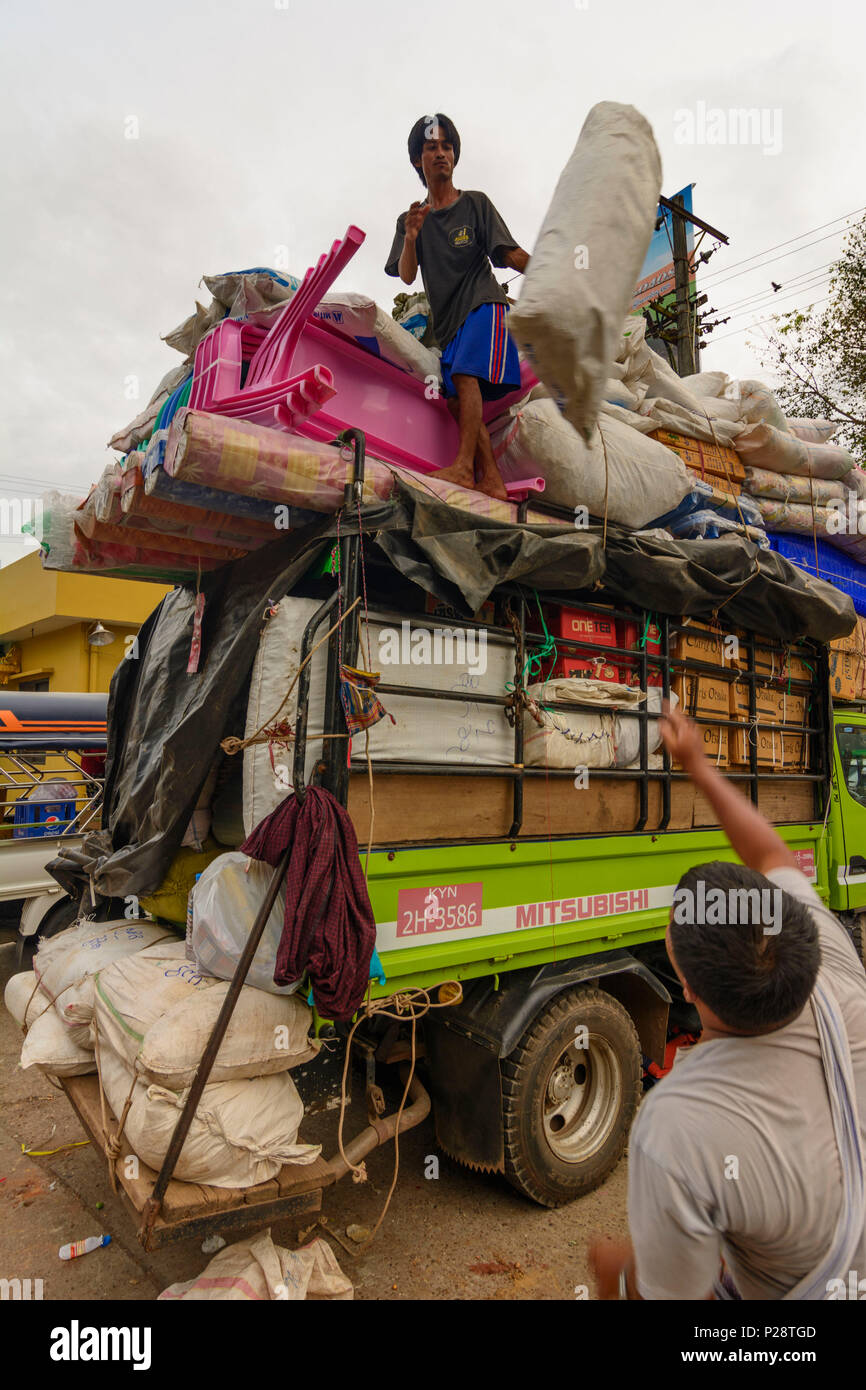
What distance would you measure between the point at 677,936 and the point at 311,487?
1.80 m

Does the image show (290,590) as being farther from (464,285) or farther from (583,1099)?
(583,1099)

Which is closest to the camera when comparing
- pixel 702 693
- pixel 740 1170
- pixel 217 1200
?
pixel 740 1170

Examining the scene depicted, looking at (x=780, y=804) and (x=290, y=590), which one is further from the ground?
(x=290, y=590)

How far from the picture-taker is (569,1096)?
3.30m

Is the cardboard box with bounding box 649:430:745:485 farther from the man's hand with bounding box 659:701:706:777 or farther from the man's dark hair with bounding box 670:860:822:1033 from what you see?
the man's dark hair with bounding box 670:860:822:1033

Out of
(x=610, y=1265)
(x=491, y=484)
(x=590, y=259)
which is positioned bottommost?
(x=610, y=1265)

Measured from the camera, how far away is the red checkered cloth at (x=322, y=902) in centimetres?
220

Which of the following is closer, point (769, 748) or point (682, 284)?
point (769, 748)

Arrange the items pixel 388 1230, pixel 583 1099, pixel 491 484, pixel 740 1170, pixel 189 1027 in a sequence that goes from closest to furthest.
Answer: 1. pixel 740 1170
2. pixel 189 1027
3. pixel 388 1230
4. pixel 491 484
5. pixel 583 1099

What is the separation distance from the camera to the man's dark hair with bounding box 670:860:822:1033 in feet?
4.01

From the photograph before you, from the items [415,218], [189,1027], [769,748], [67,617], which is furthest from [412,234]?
[67,617]

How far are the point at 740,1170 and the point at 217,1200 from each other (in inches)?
61.0

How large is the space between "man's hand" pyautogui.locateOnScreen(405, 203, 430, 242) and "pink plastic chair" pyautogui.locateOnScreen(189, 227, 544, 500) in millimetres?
861

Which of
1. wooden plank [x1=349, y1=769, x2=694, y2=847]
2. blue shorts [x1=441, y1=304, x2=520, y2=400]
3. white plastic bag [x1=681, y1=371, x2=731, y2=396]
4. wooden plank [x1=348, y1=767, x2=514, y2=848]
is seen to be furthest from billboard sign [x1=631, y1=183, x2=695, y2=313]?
wooden plank [x1=348, y1=767, x2=514, y2=848]
